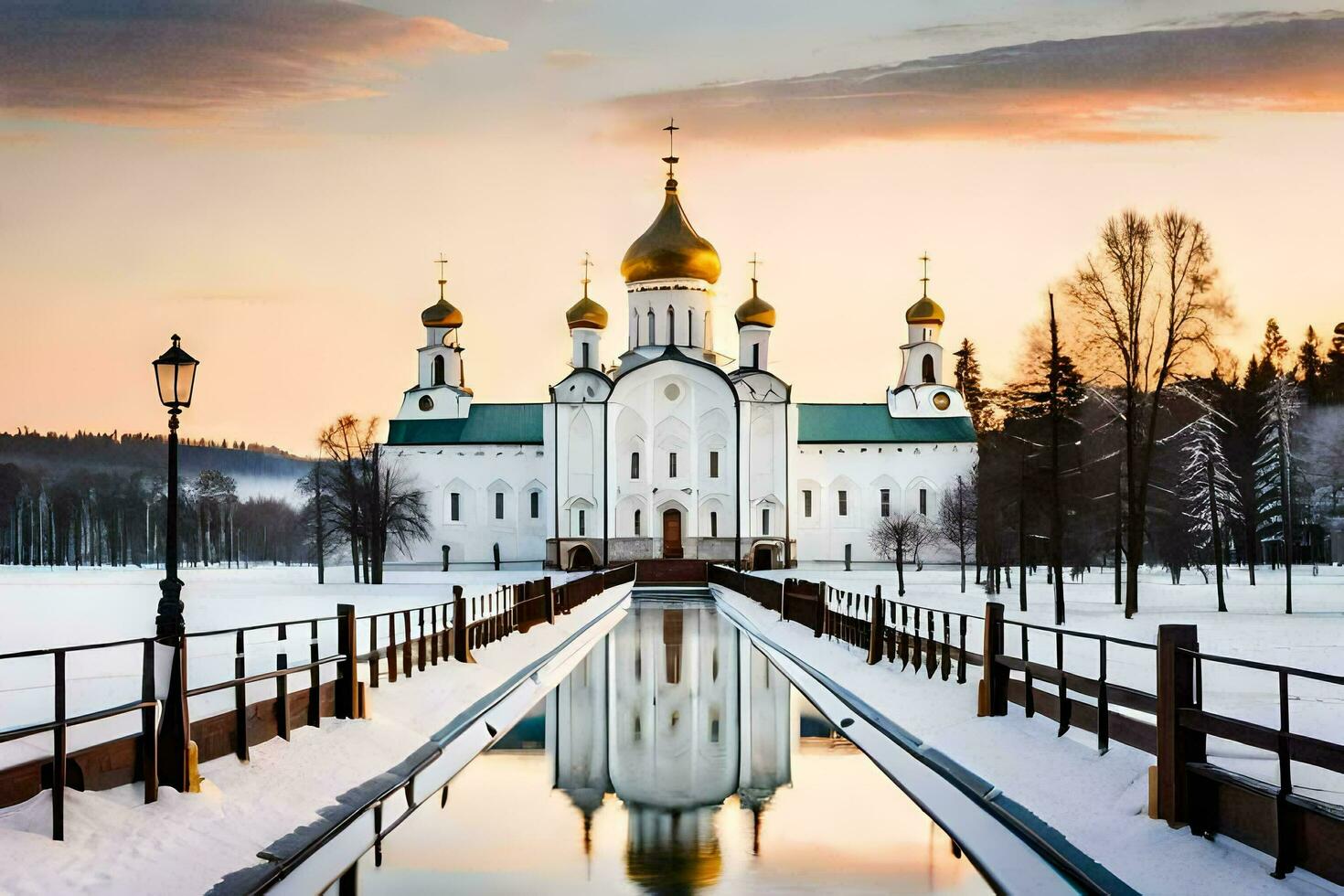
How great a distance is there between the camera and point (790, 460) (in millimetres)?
74500

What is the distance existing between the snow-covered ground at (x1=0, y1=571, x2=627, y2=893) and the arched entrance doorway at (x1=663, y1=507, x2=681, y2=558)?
56.5 meters

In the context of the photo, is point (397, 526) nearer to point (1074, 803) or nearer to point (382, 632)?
point (382, 632)

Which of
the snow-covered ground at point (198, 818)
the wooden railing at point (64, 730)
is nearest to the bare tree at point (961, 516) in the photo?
the snow-covered ground at point (198, 818)

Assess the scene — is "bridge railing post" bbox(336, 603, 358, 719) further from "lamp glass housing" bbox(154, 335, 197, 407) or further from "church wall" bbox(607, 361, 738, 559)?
"church wall" bbox(607, 361, 738, 559)

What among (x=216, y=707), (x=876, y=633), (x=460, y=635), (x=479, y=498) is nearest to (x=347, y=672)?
(x=216, y=707)

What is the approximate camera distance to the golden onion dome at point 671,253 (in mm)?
75250

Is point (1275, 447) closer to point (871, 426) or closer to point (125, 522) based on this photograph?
point (871, 426)

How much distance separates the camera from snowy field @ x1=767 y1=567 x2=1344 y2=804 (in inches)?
Answer: 549

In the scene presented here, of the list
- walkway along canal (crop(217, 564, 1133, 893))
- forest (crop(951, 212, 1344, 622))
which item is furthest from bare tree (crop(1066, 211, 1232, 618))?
walkway along canal (crop(217, 564, 1133, 893))

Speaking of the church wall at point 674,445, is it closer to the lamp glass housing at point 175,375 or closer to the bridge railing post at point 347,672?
the lamp glass housing at point 175,375

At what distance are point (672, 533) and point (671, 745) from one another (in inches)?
2277

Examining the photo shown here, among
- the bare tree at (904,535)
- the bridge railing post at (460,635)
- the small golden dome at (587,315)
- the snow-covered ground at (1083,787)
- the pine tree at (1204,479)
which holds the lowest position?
the snow-covered ground at (1083,787)

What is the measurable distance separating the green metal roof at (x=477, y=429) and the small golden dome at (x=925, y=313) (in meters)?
22.1

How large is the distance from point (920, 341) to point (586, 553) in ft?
80.7
